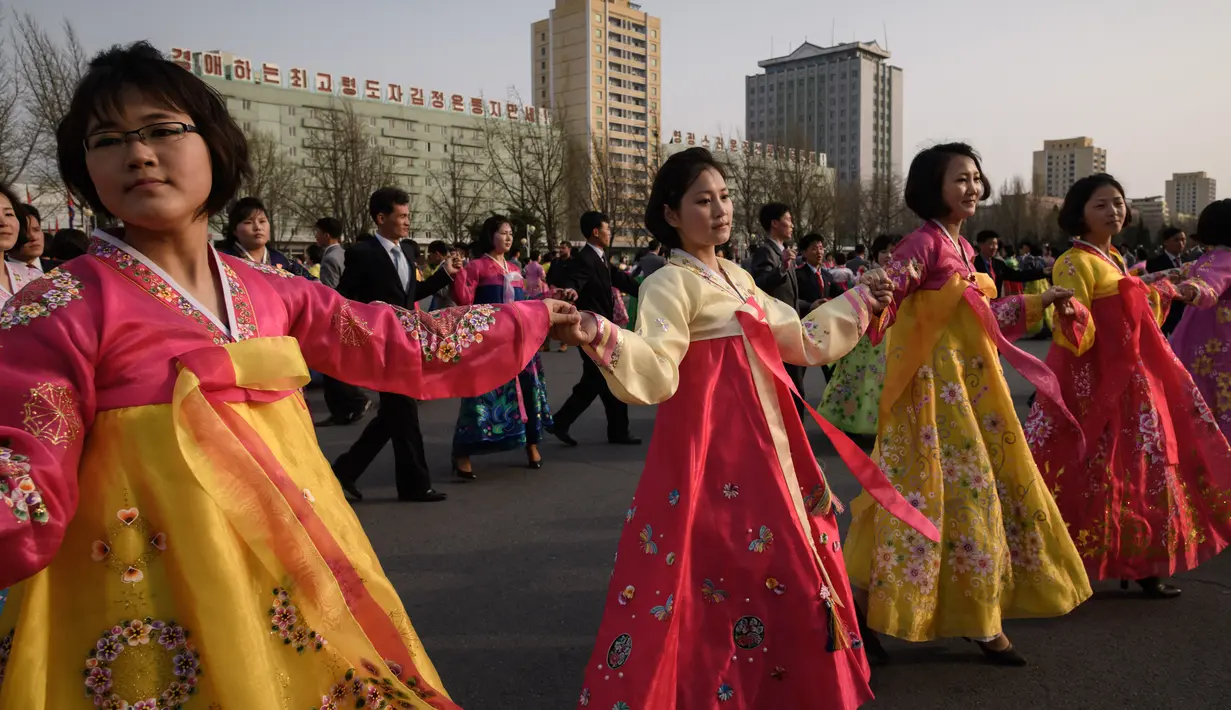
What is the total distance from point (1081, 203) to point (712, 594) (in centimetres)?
288

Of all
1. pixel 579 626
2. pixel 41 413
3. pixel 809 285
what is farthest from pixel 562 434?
pixel 41 413

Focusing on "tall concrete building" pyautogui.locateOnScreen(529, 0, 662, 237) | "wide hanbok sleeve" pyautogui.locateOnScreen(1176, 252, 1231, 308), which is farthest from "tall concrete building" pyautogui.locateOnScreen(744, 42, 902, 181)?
"wide hanbok sleeve" pyautogui.locateOnScreen(1176, 252, 1231, 308)

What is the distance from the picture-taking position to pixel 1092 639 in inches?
133

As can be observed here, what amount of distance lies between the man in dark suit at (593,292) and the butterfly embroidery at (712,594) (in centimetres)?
481

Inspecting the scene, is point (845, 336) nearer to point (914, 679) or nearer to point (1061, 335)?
point (914, 679)

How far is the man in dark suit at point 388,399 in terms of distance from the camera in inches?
216

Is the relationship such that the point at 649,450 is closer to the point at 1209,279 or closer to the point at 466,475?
the point at 1209,279

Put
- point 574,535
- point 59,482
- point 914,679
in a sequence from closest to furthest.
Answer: point 59,482 < point 914,679 < point 574,535

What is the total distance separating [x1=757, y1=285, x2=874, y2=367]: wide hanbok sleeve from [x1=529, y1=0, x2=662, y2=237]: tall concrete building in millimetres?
80708

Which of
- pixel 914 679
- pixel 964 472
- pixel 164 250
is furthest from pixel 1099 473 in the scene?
pixel 164 250

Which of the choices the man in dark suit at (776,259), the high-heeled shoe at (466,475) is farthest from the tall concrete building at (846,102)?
the high-heeled shoe at (466,475)

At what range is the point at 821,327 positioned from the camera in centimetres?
278

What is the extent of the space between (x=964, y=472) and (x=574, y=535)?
234 centimetres

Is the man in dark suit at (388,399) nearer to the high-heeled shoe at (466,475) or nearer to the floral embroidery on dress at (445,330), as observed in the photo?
the high-heeled shoe at (466,475)
